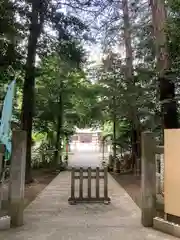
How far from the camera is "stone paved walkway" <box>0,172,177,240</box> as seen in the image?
16.0 feet

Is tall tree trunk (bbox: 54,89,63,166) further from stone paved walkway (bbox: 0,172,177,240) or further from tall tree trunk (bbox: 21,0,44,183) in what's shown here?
stone paved walkway (bbox: 0,172,177,240)

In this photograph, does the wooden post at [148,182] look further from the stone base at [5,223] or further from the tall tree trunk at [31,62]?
the tall tree trunk at [31,62]

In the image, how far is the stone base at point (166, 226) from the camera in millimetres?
4891

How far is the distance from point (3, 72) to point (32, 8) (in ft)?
9.83

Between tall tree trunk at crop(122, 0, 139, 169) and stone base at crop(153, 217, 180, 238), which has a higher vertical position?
A: tall tree trunk at crop(122, 0, 139, 169)

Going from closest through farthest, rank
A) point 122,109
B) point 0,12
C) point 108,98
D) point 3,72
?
point 0,12, point 3,72, point 122,109, point 108,98

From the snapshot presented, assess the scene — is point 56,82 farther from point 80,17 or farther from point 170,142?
point 170,142

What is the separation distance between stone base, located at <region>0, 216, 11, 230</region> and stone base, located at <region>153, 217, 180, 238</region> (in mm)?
2441

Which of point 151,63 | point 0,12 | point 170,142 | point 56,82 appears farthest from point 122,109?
point 170,142

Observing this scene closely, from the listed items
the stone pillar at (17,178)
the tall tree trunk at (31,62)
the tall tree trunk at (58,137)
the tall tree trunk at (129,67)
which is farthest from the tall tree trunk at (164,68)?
the tall tree trunk at (58,137)

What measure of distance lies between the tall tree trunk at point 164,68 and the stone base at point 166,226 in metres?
3.29

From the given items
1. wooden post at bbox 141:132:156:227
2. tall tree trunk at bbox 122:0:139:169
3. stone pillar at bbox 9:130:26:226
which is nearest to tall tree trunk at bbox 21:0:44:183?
tall tree trunk at bbox 122:0:139:169

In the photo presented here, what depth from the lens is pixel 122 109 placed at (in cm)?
1450

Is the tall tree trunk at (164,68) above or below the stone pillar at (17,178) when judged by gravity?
above
